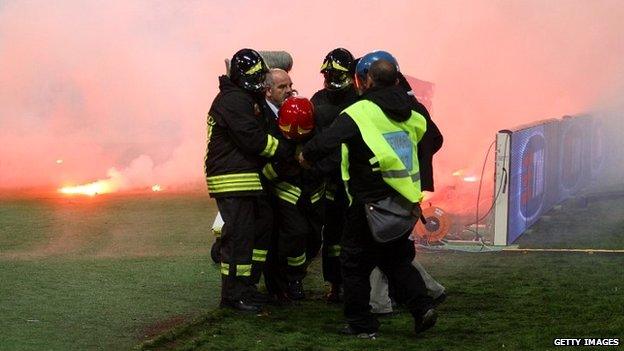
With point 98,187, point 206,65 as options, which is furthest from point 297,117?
point 206,65

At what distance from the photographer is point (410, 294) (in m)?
6.70

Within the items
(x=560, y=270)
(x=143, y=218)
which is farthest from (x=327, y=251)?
(x=143, y=218)

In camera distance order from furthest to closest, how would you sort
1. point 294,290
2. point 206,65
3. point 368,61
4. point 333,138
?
1. point 206,65
2. point 294,290
3. point 368,61
4. point 333,138

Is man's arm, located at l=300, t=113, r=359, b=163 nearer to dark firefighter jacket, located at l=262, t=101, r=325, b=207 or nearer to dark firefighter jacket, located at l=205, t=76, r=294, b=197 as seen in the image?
dark firefighter jacket, located at l=205, t=76, r=294, b=197

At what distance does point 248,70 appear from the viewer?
296 inches

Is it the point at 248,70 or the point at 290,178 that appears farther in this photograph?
the point at 290,178

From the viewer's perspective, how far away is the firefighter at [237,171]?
24.5ft

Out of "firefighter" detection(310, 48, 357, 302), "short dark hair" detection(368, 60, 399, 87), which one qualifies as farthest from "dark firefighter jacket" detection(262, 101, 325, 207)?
"short dark hair" detection(368, 60, 399, 87)

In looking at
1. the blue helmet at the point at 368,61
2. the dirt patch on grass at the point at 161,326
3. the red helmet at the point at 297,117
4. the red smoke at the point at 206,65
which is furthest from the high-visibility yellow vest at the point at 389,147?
the red smoke at the point at 206,65

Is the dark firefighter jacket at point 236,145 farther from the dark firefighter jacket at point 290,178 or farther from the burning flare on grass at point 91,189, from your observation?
the burning flare on grass at point 91,189

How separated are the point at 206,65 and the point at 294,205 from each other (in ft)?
41.5

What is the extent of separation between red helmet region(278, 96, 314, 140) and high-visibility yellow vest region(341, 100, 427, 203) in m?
0.84

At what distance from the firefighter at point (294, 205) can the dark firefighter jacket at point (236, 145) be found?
0.48 ft

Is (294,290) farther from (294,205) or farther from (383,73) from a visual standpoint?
(383,73)
